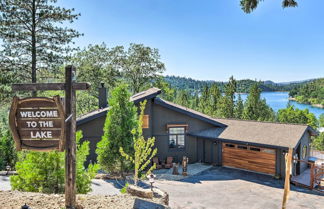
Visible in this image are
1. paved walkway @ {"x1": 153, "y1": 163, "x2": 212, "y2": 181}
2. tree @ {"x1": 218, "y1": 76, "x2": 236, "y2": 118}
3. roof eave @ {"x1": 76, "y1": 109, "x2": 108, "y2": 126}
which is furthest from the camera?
tree @ {"x1": 218, "y1": 76, "x2": 236, "y2": 118}

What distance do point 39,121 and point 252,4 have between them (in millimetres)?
6583

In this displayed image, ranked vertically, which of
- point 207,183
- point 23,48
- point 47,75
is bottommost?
point 207,183

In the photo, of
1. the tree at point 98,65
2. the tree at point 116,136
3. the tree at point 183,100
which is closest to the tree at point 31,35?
the tree at point 116,136

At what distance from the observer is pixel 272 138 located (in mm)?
14492

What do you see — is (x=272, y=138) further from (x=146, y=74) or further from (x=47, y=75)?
(x=146, y=74)

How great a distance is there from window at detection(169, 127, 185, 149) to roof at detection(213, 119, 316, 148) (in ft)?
7.98

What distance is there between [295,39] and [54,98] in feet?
95.5

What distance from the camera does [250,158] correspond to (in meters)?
15.2

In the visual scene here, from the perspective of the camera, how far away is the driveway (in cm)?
1015

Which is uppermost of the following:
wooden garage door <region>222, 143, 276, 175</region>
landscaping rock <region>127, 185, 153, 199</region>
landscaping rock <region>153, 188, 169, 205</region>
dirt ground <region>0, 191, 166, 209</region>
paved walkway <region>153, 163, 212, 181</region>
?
dirt ground <region>0, 191, 166, 209</region>

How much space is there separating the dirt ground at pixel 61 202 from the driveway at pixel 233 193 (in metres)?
3.78

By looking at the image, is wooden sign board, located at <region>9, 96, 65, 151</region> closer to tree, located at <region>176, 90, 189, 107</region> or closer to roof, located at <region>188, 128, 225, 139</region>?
Answer: roof, located at <region>188, 128, 225, 139</region>

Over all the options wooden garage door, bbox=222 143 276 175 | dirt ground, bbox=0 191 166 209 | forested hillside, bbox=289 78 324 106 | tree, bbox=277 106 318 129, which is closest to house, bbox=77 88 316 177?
wooden garage door, bbox=222 143 276 175

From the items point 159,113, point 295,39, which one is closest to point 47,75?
point 159,113
